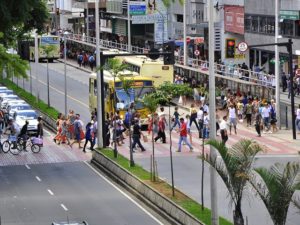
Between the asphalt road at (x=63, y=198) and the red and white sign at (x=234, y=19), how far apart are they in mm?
39076

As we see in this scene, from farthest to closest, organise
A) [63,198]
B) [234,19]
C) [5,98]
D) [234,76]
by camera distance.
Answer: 1. [234,19]
2. [234,76]
3. [5,98]
4. [63,198]

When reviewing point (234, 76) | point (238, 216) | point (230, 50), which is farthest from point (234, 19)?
point (238, 216)

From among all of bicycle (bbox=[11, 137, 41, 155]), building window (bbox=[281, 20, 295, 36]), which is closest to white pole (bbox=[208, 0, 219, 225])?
bicycle (bbox=[11, 137, 41, 155])

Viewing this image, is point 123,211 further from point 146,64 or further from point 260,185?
point 146,64

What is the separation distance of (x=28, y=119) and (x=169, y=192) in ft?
79.5

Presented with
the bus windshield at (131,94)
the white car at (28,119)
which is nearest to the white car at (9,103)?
the white car at (28,119)

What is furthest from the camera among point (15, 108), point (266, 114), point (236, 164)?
point (15, 108)

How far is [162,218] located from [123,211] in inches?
70.3

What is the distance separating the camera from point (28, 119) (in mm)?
55156

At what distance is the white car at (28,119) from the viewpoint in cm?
5374

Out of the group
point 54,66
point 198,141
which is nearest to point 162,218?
point 198,141

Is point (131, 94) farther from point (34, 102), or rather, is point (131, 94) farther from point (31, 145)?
point (34, 102)

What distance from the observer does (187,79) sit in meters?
70.6

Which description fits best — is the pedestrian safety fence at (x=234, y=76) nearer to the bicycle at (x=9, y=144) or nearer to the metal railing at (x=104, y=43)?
Answer: the metal railing at (x=104, y=43)
